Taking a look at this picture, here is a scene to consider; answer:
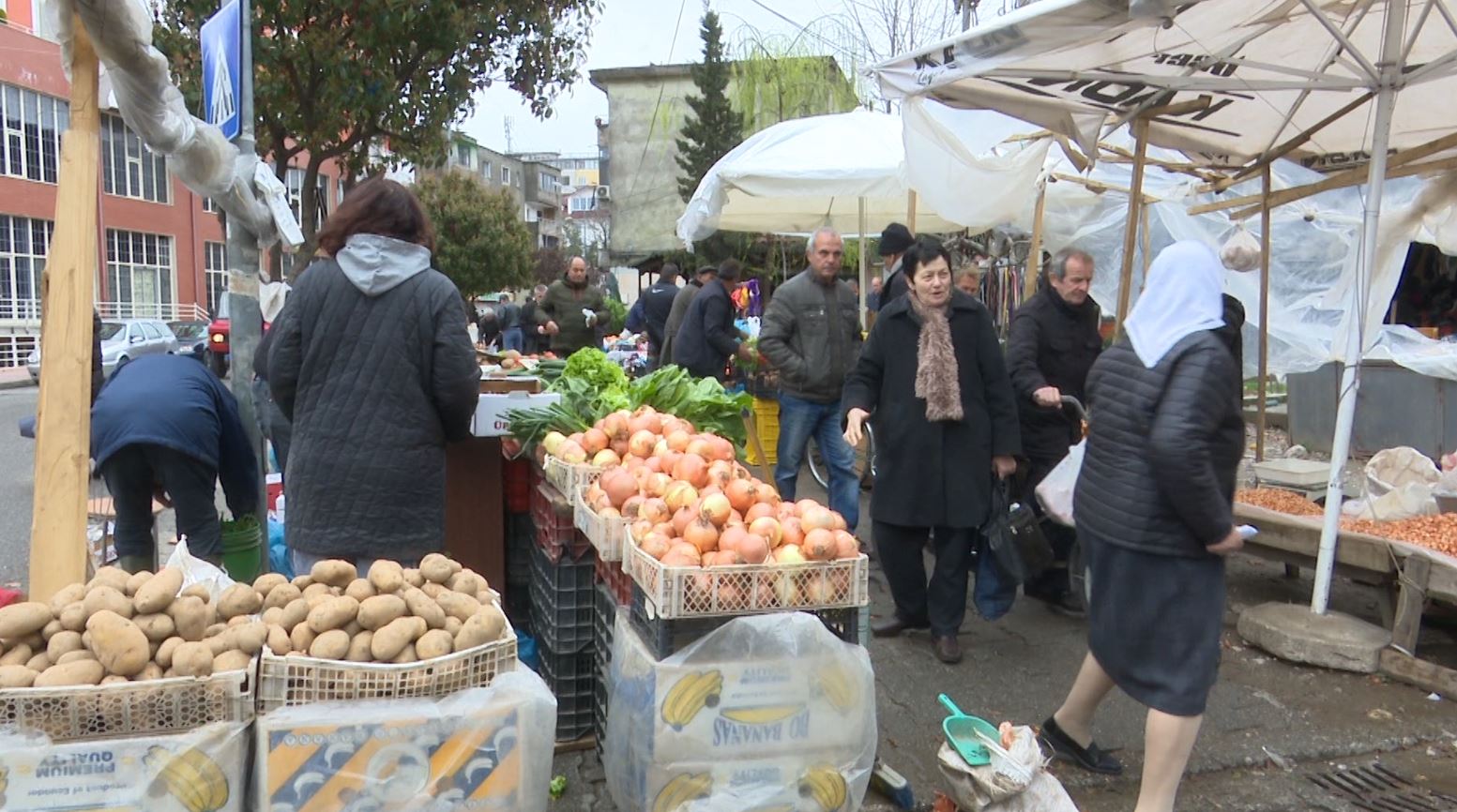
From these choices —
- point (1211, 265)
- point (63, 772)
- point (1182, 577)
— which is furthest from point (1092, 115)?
point (63, 772)

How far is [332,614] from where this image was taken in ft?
8.06

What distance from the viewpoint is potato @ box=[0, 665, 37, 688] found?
2170 mm

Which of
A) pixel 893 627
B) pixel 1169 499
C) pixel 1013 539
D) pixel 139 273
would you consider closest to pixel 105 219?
pixel 139 273

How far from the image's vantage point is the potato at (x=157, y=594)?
93.7 inches

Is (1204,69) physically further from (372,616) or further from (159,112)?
(372,616)

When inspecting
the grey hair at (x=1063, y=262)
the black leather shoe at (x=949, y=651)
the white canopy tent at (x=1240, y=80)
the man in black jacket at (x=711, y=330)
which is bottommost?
the black leather shoe at (x=949, y=651)

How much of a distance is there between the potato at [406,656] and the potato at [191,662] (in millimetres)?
391

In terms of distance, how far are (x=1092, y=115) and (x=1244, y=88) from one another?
3.86 feet

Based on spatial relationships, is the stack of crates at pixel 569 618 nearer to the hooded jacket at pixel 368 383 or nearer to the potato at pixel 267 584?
the hooded jacket at pixel 368 383

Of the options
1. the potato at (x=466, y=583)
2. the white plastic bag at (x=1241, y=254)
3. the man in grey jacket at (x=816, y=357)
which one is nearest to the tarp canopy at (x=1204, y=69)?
the white plastic bag at (x=1241, y=254)

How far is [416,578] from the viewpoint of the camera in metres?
2.80

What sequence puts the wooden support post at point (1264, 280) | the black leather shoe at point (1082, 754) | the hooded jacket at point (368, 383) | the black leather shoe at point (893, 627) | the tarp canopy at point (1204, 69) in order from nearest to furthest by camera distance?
the hooded jacket at point (368, 383)
the black leather shoe at point (1082, 754)
the tarp canopy at point (1204, 69)
the black leather shoe at point (893, 627)
the wooden support post at point (1264, 280)

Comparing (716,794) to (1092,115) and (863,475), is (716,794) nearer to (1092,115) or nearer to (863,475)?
(1092,115)

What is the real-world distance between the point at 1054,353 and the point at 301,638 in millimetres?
4121
